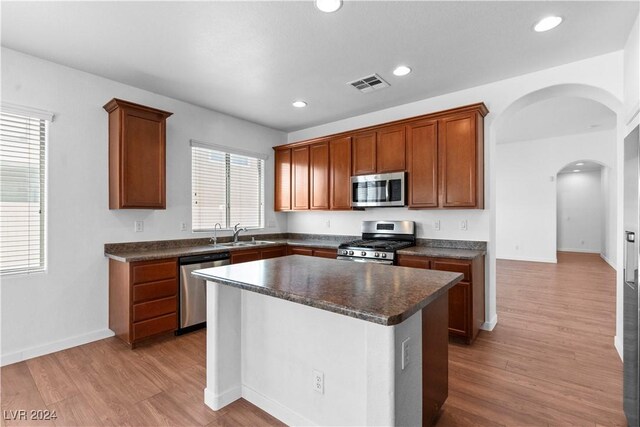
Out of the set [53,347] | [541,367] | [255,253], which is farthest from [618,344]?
[53,347]

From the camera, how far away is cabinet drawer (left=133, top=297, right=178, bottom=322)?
10.1 ft

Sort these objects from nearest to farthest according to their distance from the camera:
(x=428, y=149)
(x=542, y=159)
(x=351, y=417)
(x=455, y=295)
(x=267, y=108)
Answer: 1. (x=351, y=417)
2. (x=455, y=295)
3. (x=428, y=149)
4. (x=267, y=108)
5. (x=542, y=159)

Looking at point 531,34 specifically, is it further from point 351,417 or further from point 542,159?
point 542,159

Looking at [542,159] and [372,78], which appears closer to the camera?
[372,78]

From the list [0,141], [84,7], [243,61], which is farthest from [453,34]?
[0,141]

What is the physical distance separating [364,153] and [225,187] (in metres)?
2.10

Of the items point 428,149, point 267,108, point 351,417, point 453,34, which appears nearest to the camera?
point 351,417

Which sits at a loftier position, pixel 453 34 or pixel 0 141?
pixel 453 34

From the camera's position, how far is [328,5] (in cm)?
213

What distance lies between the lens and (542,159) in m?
7.47

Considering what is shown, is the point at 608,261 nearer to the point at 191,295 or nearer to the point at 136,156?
the point at 191,295

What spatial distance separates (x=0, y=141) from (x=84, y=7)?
156cm

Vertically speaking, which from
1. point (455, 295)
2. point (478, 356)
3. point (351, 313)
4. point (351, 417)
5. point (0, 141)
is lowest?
point (478, 356)

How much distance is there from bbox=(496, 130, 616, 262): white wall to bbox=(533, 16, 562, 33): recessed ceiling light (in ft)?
19.8
